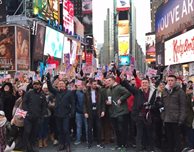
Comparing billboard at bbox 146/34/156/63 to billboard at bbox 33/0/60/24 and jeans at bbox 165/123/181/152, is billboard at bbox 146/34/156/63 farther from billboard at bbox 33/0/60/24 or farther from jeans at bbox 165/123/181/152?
jeans at bbox 165/123/181/152

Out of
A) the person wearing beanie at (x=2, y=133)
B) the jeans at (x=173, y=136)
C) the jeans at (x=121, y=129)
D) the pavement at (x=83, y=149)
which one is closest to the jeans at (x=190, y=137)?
the jeans at (x=173, y=136)

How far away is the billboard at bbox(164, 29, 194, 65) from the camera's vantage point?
51.7ft

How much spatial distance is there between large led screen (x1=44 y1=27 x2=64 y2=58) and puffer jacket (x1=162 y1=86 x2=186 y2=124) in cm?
3340

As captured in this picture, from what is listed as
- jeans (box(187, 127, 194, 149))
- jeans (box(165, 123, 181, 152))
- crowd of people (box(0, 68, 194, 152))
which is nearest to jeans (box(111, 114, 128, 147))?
crowd of people (box(0, 68, 194, 152))

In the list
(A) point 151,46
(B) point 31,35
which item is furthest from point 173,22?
(A) point 151,46

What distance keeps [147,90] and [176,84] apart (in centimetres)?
95

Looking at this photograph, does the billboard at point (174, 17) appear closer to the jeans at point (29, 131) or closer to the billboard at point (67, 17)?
the jeans at point (29, 131)

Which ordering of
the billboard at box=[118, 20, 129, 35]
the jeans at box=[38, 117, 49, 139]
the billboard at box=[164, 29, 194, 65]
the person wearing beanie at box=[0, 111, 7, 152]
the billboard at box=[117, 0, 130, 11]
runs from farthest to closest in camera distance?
1. the billboard at box=[117, 0, 130, 11]
2. the billboard at box=[118, 20, 129, 35]
3. the billboard at box=[164, 29, 194, 65]
4. the jeans at box=[38, 117, 49, 139]
5. the person wearing beanie at box=[0, 111, 7, 152]

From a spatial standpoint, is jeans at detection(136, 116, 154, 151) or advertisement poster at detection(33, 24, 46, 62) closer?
jeans at detection(136, 116, 154, 151)

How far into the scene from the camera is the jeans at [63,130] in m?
9.66

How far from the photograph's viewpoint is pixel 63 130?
973cm

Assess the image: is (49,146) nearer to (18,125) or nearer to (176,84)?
(18,125)

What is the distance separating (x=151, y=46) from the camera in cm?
7569

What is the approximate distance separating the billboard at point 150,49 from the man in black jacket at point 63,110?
204 ft
